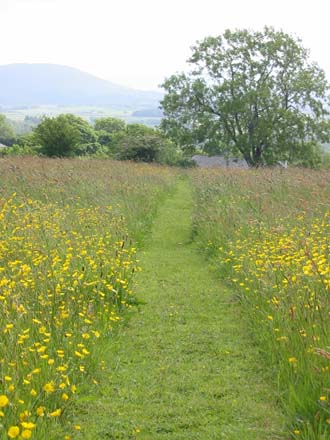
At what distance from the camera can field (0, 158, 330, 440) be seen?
3723 millimetres

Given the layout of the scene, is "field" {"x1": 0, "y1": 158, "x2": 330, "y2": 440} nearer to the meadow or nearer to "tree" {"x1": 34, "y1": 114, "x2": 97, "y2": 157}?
the meadow

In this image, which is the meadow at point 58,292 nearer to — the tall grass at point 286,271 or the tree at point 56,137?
the tall grass at point 286,271

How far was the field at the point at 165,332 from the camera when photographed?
3.72 metres

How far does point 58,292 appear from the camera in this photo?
17.6 ft

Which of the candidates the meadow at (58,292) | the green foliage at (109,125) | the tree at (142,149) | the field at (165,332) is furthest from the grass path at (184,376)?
the green foliage at (109,125)

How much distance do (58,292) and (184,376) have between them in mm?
1492

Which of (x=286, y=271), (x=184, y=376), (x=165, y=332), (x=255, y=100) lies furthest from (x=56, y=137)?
(x=184, y=376)

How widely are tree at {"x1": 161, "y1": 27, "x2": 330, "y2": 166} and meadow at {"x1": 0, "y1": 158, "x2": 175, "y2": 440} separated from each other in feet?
88.8

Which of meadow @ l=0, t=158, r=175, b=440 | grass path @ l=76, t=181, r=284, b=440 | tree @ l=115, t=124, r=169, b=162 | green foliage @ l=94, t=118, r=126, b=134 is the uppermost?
green foliage @ l=94, t=118, r=126, b=134

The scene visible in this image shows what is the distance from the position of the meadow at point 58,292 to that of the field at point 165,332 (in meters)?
0.02

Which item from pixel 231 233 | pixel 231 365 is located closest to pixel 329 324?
pixel 231 365

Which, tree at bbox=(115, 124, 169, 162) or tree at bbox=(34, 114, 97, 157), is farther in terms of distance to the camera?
tree at bbox=(115, 124, 169, 162)

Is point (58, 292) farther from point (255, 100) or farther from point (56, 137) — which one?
point (255, 100)

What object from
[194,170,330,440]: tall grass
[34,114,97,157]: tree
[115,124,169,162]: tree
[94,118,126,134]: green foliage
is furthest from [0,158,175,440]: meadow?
[94,118,126,134]: green foliage
